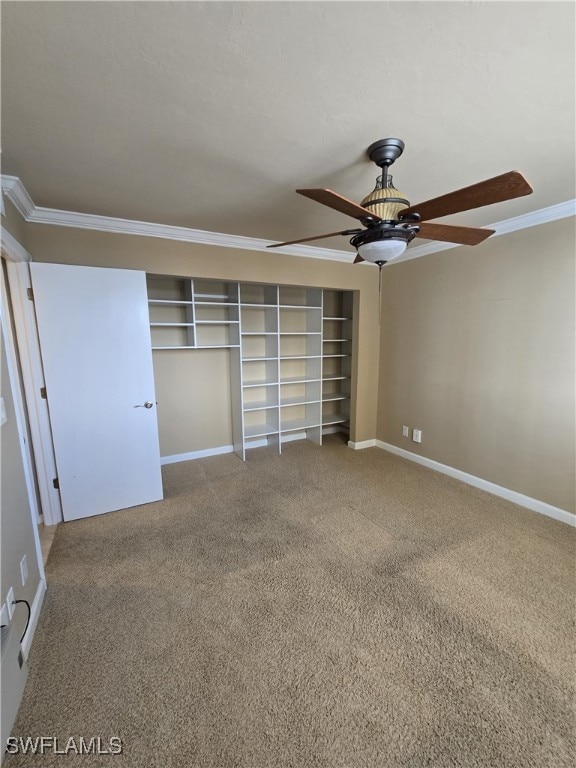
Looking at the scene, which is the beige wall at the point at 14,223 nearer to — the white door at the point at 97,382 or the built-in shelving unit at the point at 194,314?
the white door at the point at 97,382

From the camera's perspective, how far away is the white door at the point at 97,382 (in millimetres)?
2463

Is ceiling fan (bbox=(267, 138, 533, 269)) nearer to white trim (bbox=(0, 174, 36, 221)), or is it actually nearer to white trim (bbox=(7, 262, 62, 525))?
white trim (bbox=(0, 174, 36, 221))

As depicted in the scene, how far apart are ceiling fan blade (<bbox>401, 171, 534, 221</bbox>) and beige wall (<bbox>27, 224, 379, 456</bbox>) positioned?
2063mm

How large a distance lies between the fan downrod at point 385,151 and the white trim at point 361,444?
3274 millimetres

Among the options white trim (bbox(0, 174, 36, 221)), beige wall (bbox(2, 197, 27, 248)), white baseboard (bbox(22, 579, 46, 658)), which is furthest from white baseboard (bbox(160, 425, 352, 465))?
white trim (bbox(0, 174, 36, 221))

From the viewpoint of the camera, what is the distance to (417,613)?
5.75 feet

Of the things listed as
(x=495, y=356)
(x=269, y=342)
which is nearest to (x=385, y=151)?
(x=495, y=356)

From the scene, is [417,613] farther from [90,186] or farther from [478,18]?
[90,186]

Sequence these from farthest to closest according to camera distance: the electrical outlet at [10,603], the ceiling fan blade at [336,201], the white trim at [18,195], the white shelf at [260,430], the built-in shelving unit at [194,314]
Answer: the white shelf at [260,430]
the built-in shelving unit at [194,314]
the white trim at [18,195]
the electrical outlet at [10,603]
the ceiling fan blade at [336,201]

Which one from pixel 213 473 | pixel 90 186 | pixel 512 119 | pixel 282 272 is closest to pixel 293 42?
pixel 512 119

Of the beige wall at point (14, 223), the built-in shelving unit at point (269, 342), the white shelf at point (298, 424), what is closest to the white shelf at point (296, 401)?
the built-in shelving unit at point (269, 342)

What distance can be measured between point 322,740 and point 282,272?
3.42 metres

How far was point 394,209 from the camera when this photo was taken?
156 centimetres

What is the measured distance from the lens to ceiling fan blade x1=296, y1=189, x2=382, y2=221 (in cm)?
128
